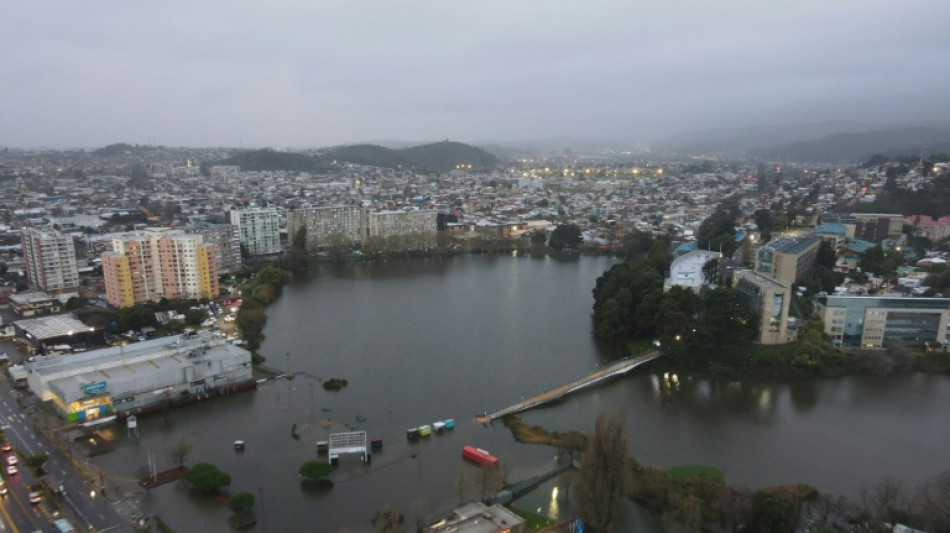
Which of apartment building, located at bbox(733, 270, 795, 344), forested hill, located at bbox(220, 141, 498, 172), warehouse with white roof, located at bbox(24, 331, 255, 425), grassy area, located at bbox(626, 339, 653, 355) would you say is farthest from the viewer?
forested hill, located at bbox(220, 141, 498, 172)

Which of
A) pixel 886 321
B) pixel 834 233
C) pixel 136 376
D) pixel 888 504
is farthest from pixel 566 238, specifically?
pixel 888 504

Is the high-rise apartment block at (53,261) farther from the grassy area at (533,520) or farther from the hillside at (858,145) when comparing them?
the hillside at (858,145)

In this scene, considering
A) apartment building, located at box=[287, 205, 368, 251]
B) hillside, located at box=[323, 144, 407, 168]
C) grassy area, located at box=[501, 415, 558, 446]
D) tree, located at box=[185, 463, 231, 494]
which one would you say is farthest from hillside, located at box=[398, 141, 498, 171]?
tree, located at box=[185, 463, 231, 494]

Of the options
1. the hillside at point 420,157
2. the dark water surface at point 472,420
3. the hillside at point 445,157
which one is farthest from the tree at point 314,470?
the hillside at point 445,157

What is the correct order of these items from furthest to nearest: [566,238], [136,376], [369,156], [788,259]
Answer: [369,156]
[566,238]
[788,259]
[136,376]

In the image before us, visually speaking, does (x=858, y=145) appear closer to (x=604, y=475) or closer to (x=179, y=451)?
(x=604, y=475)

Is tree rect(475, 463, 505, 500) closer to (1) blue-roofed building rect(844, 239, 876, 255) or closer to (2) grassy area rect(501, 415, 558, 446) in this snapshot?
(2) grassy area rect(501, 415, 558, 446)
